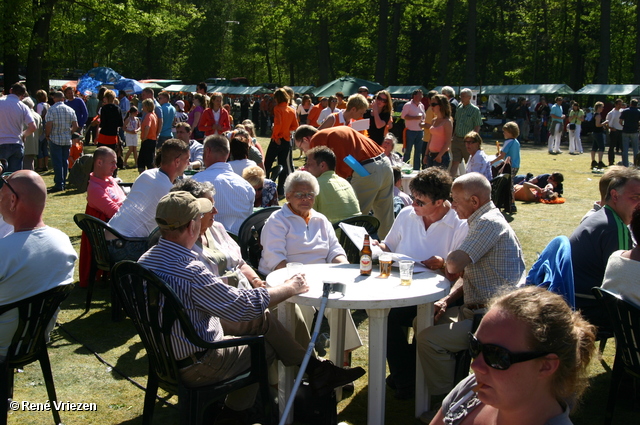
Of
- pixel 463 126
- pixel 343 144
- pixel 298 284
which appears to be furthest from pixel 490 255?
pixel 463 126

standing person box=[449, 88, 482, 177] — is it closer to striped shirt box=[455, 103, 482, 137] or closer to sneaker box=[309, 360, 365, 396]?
striped shirt box=[455, 103, 482, 137]

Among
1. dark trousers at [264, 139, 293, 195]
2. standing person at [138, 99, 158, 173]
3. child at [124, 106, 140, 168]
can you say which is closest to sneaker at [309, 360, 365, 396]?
dark trousers at [264, 139, 293, 195]

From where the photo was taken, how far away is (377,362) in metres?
3.47

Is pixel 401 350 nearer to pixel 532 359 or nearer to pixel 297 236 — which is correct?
pixel 297 236

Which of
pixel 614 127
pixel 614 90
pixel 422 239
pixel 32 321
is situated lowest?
pixel 32 321

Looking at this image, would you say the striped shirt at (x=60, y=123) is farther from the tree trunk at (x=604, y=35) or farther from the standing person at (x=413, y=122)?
the tree trunk at (x=604, y=35)

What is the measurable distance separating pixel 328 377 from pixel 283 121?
8330 mm

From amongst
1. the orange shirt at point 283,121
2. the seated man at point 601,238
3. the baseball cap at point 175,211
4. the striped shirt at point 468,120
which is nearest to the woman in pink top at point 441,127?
the striped shirt at point 468,120

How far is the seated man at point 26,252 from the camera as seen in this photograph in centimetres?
321

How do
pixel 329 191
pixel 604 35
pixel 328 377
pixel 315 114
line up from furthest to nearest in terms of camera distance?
pixel 604 35
pixel 315 114
pixel 329 191
pixel 328 377

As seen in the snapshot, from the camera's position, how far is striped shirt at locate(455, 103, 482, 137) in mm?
11805

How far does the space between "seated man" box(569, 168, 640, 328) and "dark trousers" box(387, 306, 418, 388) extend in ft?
3.55

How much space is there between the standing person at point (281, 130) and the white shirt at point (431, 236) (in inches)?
277

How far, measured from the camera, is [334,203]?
552 centimetres
